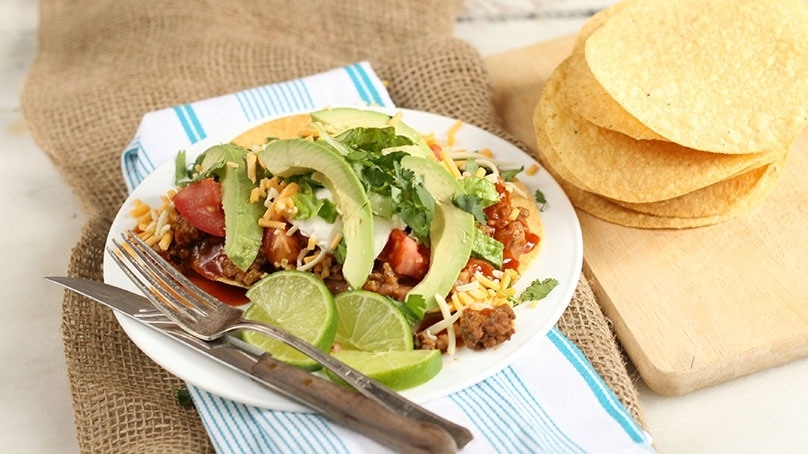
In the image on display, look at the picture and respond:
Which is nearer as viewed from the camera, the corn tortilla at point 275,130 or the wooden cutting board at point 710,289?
the wooden cutting board at point 710,289

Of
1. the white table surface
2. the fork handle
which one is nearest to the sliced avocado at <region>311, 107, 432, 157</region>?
the fork handle

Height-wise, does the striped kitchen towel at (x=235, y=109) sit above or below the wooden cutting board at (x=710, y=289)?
above

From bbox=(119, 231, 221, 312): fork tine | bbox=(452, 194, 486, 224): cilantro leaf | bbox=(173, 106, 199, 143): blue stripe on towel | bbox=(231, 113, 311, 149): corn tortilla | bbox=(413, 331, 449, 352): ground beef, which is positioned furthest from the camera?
Answer: bbox=(173, 106, 199, 143): blue stripe on towel

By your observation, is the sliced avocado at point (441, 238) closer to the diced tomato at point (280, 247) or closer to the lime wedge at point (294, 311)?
the lime wedge at point (294, 311)

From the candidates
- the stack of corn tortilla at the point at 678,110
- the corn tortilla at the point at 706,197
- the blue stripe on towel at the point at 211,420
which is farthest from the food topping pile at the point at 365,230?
the corn tortilla at the point at 706,197

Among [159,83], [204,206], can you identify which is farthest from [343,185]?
[159,83]

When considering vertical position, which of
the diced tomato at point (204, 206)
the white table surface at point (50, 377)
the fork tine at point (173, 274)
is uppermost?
the diced tomato at point (204, 206)

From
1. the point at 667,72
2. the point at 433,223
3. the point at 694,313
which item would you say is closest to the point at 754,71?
the point at 667,72

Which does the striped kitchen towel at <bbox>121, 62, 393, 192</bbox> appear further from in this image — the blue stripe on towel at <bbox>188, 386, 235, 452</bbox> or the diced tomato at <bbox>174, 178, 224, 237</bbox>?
the blue stripe on towel at <bbox>188, 386, 235, 452</bbox>
